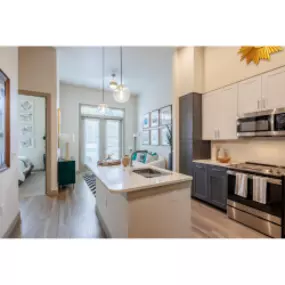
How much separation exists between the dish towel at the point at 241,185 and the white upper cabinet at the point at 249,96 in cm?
105

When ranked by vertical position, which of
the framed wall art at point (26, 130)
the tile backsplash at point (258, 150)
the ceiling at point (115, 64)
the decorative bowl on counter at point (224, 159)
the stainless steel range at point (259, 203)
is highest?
the ceiling at point (115, 64)

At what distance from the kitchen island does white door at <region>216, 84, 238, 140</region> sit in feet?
5.61

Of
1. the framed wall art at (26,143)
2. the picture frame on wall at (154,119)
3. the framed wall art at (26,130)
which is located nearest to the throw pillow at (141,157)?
the picture frame on wall at (154,119)

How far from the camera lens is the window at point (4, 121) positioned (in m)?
1.99

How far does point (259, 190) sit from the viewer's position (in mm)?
2158

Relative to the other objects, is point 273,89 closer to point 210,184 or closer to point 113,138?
point 210,184

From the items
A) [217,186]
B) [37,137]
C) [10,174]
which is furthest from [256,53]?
[37,137]

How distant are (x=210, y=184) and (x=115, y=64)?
370cm

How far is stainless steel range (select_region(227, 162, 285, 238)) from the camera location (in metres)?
1.99

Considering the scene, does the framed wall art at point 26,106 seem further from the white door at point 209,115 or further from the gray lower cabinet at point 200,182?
the gray lower cabinet at point 200,182

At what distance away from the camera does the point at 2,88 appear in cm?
199

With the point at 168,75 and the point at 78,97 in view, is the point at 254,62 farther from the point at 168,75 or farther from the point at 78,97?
the point at 78,97

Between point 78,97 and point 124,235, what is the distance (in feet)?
18.9

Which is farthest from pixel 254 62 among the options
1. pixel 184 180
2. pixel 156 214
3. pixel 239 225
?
pixel 156 214
